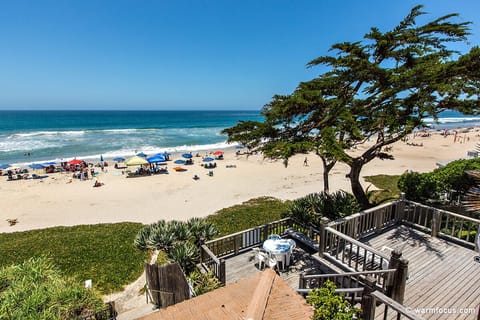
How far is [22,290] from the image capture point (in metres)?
5.33

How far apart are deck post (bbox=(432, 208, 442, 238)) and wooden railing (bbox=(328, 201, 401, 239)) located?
0.96 meters

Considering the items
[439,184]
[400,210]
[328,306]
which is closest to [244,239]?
[400,210]

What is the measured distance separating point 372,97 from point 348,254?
5712 mm

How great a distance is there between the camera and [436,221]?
23.9 ft

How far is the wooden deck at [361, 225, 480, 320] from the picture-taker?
490cm

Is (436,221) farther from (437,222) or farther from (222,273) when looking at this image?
(222,273)

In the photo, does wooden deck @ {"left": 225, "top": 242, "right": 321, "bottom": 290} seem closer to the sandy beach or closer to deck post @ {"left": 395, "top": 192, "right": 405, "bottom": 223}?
deck post @ {"left": 395, "top": 192, "right": 405, "bottom": 223}

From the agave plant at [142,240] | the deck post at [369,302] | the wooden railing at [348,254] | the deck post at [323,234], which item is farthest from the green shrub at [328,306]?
the agave plant at [142,240]

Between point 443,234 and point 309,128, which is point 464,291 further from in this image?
point 309,128

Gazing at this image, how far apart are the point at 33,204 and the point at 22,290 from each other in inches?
656

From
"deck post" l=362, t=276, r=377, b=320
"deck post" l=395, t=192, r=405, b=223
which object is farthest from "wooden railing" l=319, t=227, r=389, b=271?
"deck post" l=395, t=192, r=405, b=223

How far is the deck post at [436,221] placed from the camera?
7215mm

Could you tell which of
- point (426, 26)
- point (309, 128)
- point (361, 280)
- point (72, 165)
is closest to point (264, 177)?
point (309, 128)

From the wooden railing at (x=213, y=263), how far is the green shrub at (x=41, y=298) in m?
2.74
